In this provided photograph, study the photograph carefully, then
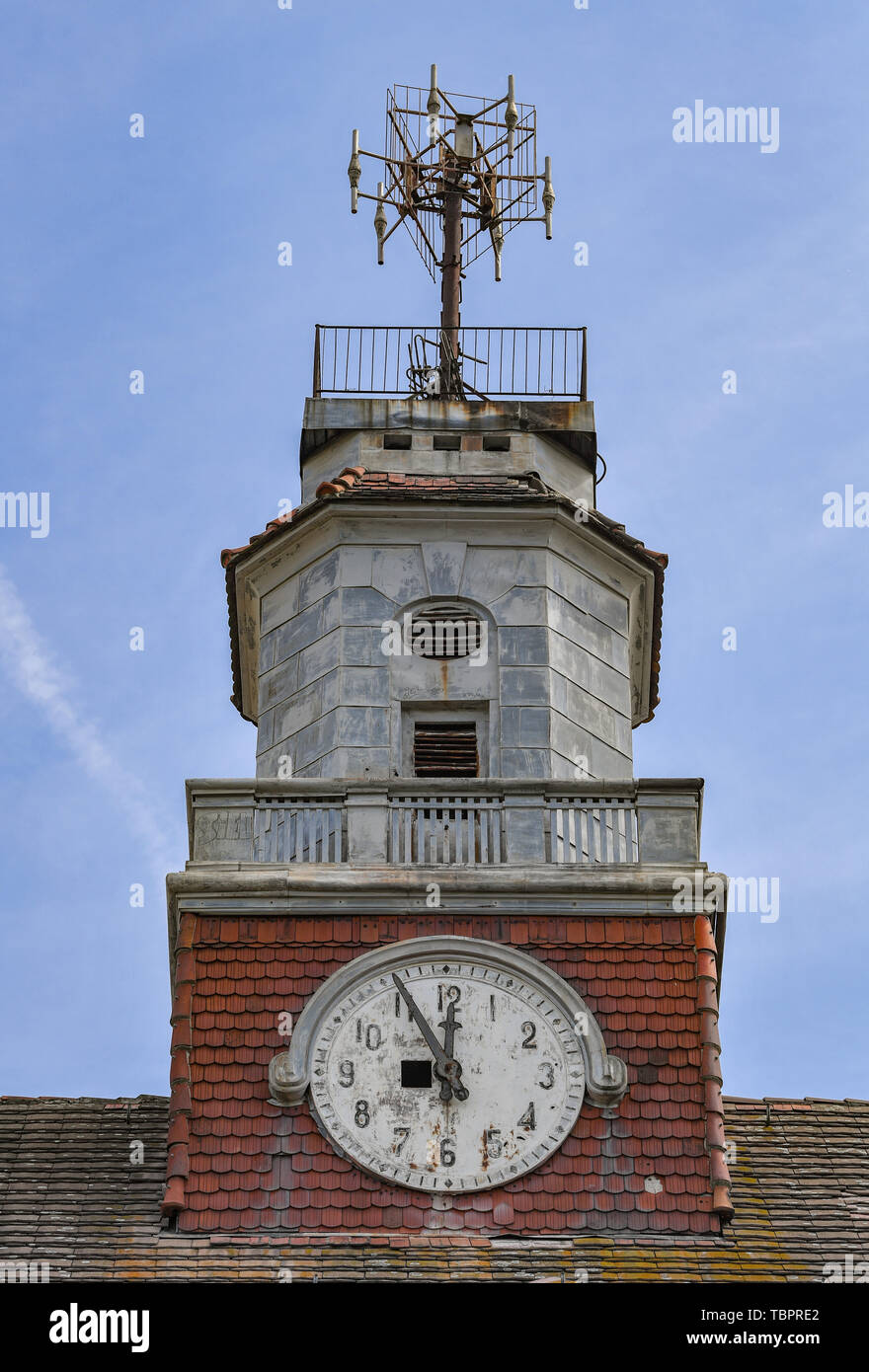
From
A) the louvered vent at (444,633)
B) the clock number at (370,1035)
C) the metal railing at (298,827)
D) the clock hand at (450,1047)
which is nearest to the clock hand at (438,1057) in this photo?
the clock hand at (450,1047)

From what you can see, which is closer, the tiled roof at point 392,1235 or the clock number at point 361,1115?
the tiled roof at point 392,1235

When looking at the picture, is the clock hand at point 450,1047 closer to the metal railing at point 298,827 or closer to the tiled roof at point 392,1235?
the tiled roof at point 392,1235

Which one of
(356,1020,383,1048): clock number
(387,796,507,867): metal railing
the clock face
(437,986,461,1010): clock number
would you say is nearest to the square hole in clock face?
the clock face

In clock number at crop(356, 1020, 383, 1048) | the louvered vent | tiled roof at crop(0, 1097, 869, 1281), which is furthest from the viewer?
the louvered vent

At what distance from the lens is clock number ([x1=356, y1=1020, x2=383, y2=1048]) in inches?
1241

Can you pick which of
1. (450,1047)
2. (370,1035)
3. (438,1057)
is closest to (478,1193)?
(438,1057)

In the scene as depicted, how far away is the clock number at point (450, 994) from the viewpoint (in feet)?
104

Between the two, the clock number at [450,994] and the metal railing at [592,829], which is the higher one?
the metal railing at [592,829]

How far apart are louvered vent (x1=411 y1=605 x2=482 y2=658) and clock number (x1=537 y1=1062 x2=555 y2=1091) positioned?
549 centimetres

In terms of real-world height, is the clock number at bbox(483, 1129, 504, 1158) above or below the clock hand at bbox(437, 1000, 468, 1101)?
below

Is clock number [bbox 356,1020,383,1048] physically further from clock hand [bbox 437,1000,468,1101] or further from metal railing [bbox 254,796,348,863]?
metal railing [bbox 254,796,348,863]

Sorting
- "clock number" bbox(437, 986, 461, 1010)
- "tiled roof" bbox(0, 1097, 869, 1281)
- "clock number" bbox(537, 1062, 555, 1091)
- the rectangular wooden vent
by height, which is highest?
the rectangular wooden vent
